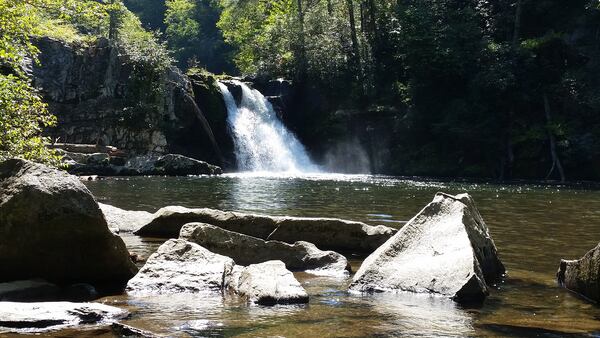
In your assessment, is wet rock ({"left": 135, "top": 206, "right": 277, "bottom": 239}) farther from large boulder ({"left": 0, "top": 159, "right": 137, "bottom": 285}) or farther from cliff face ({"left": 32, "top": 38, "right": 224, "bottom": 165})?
cliff face ({"left": 32, "top": 38, "right": 224, "bottom": 165})

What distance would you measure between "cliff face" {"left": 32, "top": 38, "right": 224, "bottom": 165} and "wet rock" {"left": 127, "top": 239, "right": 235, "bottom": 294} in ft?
105

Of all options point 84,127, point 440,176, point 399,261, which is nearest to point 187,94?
point 84,127

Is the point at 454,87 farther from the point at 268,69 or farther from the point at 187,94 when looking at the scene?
the point at 187,94

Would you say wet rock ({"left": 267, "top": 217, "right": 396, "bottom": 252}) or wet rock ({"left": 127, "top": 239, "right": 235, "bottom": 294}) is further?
wet rock ({"left": 267, "top": 217, "right": 396, "bottom": 252})

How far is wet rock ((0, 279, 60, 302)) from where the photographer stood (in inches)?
256

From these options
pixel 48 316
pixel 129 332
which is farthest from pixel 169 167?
pixel 129 332

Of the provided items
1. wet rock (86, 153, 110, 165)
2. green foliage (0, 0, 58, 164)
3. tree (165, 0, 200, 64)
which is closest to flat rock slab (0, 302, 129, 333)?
green foliage (0, 0, 58, 164)

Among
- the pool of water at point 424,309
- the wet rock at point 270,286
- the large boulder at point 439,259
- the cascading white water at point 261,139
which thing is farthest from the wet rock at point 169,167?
the wet rock at point 270,286

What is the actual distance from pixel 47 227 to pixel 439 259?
4594mm

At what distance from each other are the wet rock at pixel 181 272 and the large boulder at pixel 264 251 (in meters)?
1.15

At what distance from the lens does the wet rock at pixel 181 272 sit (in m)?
7.42

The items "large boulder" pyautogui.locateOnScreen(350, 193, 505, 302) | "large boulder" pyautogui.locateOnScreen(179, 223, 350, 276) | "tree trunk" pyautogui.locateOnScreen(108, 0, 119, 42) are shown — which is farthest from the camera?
"tree trunk" pyautogui.locateOnScreen(108, 0, 119, 42)

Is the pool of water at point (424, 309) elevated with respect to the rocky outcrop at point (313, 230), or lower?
lower

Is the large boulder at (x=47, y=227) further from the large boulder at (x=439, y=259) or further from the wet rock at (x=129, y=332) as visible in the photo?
the large boulder at (x=439, y=259)
